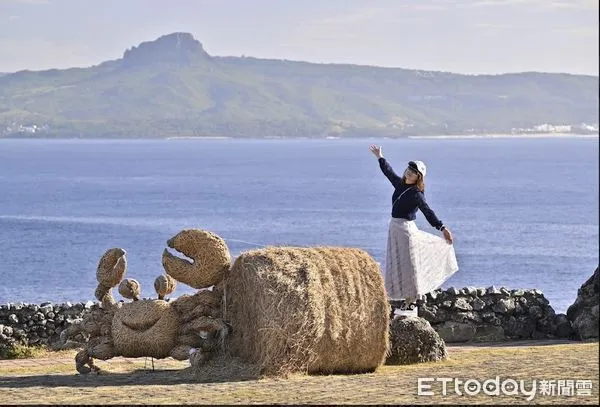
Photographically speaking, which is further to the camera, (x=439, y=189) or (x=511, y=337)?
(x=439, y=189)

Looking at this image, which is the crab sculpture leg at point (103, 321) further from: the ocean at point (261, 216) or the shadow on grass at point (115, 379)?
the ocean at point (261, 216)

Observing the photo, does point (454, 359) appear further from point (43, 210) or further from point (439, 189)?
point (439, 189)

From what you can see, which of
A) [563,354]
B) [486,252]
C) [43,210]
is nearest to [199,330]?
[563,354]

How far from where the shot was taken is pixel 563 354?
536 inches

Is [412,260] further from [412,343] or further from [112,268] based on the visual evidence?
[112,268]

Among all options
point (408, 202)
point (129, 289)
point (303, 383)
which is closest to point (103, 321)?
point (129, 289)

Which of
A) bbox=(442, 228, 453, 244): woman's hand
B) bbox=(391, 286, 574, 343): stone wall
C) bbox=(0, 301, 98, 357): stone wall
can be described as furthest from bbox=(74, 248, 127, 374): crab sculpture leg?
bbox=(391, 286, 574, 343): stone wall

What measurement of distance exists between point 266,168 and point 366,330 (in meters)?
138

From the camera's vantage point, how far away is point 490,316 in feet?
55.7

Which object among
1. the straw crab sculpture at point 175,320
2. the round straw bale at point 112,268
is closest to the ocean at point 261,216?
the round straw bale at point 112,268

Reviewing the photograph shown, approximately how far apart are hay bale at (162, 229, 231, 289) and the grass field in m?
0.94

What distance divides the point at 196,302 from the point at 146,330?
0.58 metres

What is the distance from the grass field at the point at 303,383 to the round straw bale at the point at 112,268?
92 cm

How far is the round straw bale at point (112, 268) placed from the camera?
45.5ft
